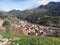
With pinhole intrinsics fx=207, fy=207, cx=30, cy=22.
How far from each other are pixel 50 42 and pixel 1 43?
2.90 m

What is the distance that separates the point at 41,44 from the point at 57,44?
3.30ft

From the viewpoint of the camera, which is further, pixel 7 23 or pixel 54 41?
pixel 7 23

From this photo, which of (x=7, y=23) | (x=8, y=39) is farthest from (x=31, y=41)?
(x=7, y=23)

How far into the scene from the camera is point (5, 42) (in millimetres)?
12164

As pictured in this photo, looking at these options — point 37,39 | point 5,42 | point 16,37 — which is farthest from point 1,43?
point 37,39

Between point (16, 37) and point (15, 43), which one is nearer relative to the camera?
point (15, 43)

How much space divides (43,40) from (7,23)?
1528 centimetres

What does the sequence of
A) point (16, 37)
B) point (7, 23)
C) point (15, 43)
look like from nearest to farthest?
point (15, 43) → point (16, 37) → point (7, 23)

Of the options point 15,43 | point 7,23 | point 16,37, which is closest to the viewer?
point 15,43

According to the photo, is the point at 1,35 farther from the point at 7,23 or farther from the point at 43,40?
the point at 7,23

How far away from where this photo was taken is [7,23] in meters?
27.2

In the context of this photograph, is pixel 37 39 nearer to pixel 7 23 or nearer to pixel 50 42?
pixel 50 42

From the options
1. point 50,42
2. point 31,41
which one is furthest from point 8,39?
point 50,42

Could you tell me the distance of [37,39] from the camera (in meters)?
12.5
